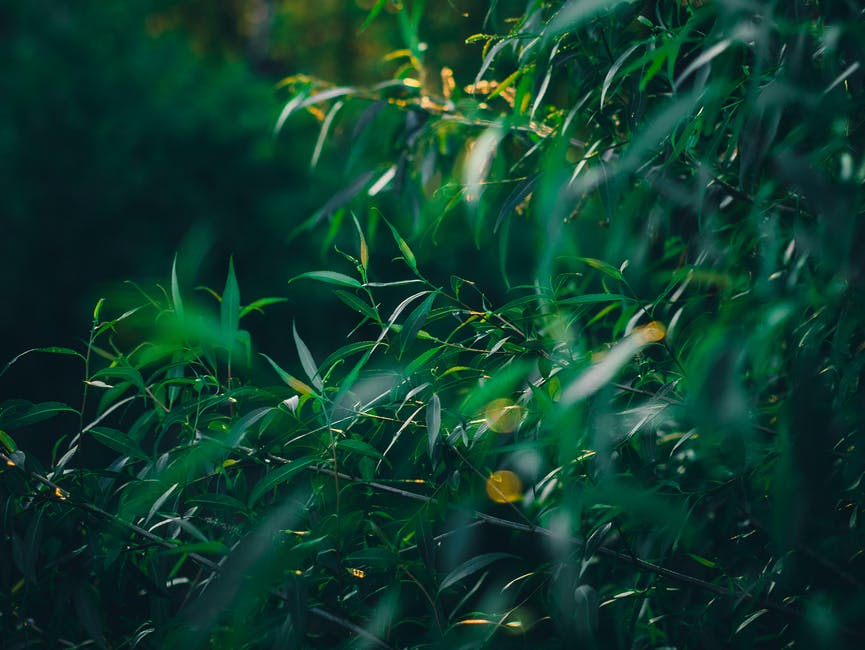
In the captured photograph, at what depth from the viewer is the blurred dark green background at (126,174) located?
4.08m

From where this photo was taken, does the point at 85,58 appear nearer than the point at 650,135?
No

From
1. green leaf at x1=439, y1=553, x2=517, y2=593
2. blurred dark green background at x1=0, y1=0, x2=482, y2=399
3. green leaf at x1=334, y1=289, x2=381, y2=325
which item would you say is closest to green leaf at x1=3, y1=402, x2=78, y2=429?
green leaf at x1=334, y1=289, x2=381, y2=325

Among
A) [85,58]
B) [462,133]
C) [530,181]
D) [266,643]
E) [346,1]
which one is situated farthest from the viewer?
[346,1]

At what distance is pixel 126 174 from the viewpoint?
4.27 m

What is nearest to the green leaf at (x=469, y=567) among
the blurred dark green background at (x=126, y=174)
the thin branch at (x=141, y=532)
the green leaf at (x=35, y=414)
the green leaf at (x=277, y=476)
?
the thin branch at (x=141, y=532)

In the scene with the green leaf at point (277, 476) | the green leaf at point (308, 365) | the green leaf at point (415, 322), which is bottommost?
the green leaf at point (277, 476)

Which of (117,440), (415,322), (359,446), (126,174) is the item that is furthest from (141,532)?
(126,174)

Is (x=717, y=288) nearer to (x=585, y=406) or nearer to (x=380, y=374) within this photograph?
(x=585, y=406)

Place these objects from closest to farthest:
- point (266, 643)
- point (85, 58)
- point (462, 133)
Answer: point (266, 643) < point (462, 133) < point (85, 58)

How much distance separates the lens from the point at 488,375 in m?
0.87

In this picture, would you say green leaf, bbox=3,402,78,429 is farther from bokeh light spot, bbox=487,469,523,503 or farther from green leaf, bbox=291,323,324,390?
bokeh light spot, bbox=487,469,523,503

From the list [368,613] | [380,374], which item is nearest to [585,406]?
[380,374]

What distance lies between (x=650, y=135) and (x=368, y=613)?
0.63m

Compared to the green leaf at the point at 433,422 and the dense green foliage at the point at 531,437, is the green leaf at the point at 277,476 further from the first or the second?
the green leaf at the point at 433,422
